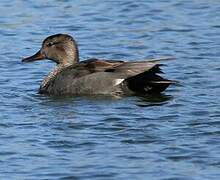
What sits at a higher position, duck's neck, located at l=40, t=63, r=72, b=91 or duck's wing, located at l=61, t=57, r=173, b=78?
duck's wing, located at l=61, t=57, r=173, b=78

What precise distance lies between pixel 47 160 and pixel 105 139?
1016 mm

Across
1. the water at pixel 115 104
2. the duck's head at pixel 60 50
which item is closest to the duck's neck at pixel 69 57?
the duck's head at pixel 60 50

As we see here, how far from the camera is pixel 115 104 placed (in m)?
14.1

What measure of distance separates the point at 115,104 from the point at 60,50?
199cm

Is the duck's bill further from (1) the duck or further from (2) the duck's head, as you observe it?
(1) the duck

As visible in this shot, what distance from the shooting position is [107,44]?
17.8 metres

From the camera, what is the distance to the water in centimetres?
1117

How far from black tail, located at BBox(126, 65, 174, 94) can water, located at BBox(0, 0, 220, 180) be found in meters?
0.19

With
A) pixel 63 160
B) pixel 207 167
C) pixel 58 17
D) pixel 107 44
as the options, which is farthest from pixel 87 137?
pixel 58 17

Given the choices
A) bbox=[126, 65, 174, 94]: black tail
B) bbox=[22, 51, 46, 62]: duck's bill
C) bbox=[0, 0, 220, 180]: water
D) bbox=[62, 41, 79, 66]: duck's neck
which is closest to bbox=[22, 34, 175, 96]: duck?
bbox=[126, 65, 174, 94]: black tail

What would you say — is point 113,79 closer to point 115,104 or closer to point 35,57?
point 115,104

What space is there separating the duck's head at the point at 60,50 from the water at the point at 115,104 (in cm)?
40

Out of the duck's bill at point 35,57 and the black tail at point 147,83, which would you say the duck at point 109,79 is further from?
the duck's bill at point 35,57

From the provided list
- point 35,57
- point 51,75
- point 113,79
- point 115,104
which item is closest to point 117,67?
point 113,79
